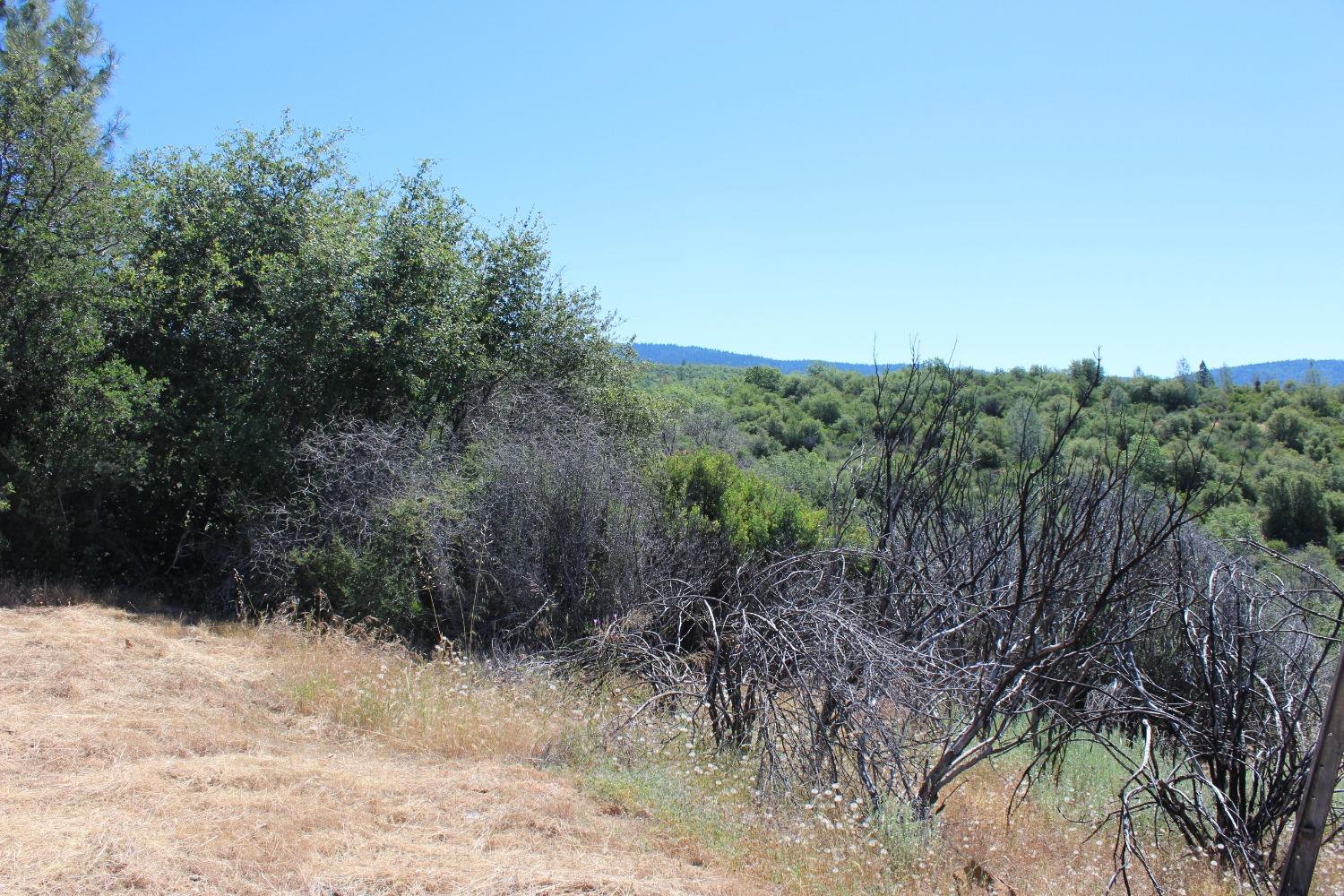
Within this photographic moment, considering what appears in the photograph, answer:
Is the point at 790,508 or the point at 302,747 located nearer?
the point at 302,747

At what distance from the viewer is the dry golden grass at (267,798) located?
3799 mm

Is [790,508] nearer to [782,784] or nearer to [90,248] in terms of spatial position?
[782,784]

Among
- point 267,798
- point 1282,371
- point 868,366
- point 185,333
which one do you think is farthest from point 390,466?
point 1282,371

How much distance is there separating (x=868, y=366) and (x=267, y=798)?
3358 cm

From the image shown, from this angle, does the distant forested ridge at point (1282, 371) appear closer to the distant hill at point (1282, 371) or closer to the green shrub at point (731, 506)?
the distant hill at point (1282, 371)

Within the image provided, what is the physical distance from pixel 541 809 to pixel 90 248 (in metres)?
9.03

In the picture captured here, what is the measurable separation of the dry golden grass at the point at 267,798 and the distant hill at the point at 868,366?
10.0 m

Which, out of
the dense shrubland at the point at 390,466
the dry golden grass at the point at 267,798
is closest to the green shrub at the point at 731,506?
the dense shrubland at the point at 390,466

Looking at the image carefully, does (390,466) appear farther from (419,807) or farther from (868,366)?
(868,366)

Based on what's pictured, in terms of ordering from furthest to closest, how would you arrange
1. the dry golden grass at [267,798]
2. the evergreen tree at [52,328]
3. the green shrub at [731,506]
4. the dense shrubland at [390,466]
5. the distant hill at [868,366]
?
the distant hill at [868,366], the green shrub at [731,506], the evergreen tree at [52,328], the dense shrubland at [390,466], the dry golden grass at [267,798]

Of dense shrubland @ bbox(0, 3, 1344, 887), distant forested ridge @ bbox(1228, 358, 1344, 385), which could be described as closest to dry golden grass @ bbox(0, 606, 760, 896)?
dense shrubland @ bbox(0, 3, 1344, 887)

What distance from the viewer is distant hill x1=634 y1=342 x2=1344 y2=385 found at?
64000 mm

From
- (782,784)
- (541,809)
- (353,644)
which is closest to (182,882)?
(541,809)

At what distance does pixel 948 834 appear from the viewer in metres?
4.71
